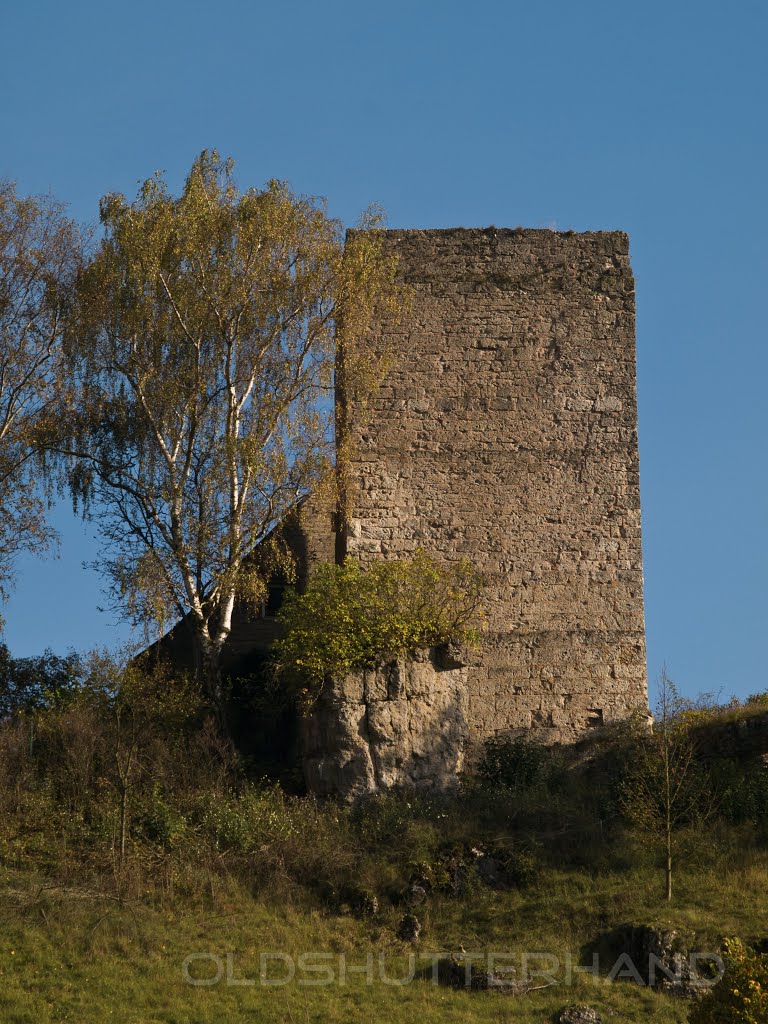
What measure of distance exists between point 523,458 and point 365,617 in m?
3.76

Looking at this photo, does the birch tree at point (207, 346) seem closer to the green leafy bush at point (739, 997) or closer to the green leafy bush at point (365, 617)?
the green leafy bush at point (365, 617)

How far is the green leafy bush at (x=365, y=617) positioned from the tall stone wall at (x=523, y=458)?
0.80 metres

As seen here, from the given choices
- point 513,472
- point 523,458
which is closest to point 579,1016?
point 513,472

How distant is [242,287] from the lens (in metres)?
24.3

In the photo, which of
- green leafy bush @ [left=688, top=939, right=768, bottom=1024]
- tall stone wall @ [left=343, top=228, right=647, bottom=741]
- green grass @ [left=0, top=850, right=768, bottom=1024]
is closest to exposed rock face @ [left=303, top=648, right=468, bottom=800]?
tall stone wall @ [left=343, top=228, right=647, bottom=741]

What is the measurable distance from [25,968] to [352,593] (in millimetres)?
7297

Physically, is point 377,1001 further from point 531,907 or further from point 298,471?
point 298,471

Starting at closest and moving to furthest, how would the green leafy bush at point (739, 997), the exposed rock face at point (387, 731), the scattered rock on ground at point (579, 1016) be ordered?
the green leafy bush at point (739, 997)
the scattered rock on ground at point (579, 1016)
the exposed rock face at point (387, 731)

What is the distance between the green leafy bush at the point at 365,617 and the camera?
22266 millimetres

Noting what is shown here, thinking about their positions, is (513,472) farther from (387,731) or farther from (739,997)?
(739,997)

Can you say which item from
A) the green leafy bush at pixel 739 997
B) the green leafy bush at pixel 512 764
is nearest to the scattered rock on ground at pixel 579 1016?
the green leafy bush at pixel 739 997

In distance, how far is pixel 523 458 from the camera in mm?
24359

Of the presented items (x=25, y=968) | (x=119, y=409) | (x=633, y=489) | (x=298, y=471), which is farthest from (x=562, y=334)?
(x=25, y=968)

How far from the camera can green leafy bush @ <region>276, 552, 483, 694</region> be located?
877 inches
